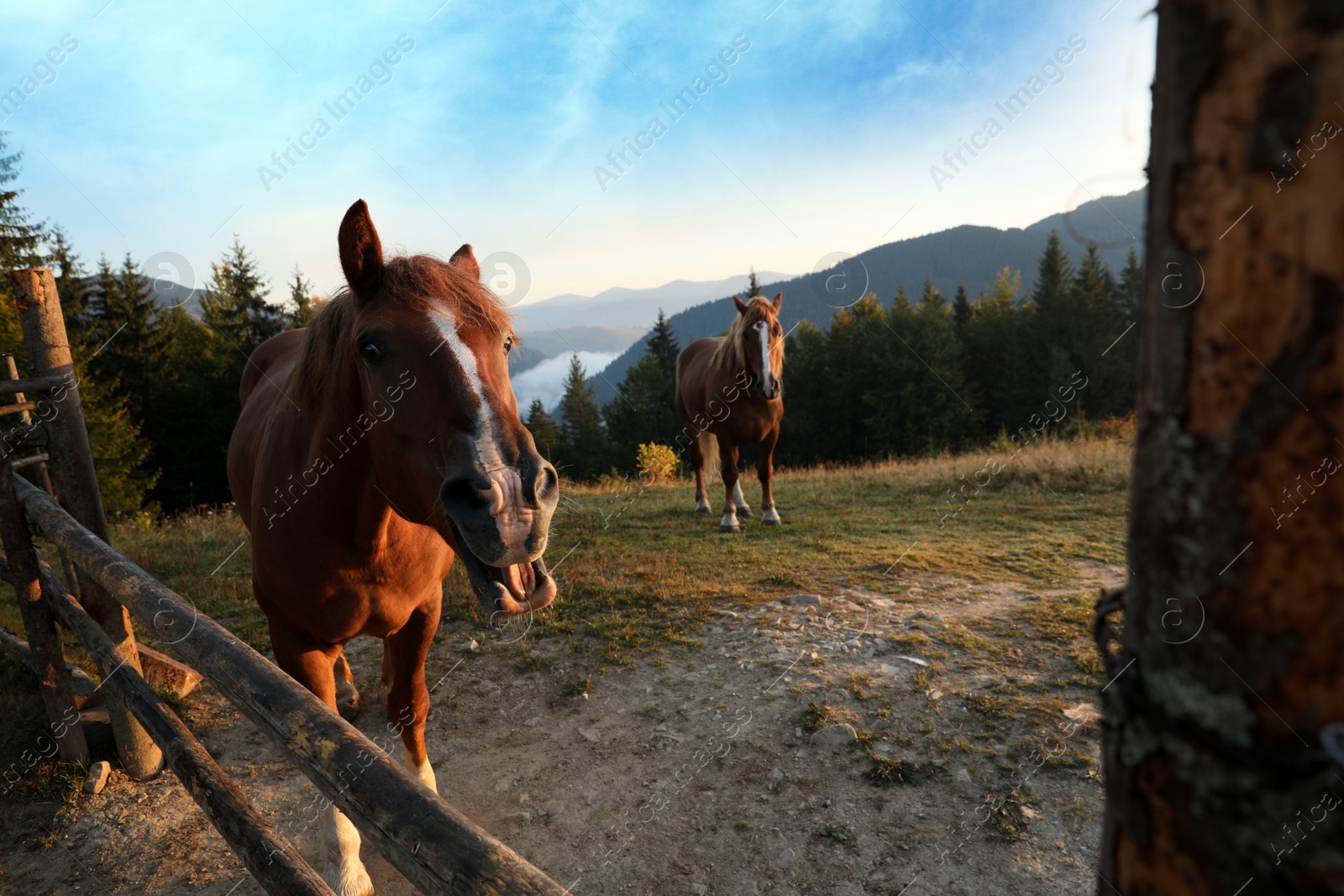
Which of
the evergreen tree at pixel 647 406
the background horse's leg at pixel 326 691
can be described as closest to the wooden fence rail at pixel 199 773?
the background horse's leg at pixel 326 691

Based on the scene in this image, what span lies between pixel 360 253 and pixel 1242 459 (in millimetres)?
2332

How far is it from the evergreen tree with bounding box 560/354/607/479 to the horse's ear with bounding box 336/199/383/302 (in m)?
48.7

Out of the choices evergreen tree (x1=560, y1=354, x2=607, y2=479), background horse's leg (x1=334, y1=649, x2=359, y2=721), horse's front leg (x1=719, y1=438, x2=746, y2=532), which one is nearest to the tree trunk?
background horse's leg (x1=334, y1=649, x2=359, y2=721)

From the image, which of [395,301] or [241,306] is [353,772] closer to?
A: [395,301]

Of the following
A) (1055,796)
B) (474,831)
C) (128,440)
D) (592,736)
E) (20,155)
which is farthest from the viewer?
(128,440)

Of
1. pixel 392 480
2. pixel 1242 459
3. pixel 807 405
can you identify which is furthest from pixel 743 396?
Result: pixel 807 405

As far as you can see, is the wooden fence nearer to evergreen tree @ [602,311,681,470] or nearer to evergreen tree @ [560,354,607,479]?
evergreen tree @ [602,311,681,470]

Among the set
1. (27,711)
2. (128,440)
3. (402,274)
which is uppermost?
(128,440)

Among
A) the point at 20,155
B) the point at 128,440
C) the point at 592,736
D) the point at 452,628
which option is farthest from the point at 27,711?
the point at 128,440

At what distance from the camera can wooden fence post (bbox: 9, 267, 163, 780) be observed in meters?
3.47

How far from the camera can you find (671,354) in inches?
2110

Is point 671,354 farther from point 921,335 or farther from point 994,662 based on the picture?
point 994,662

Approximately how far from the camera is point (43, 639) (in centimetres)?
358

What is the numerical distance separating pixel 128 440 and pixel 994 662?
1034 inches
